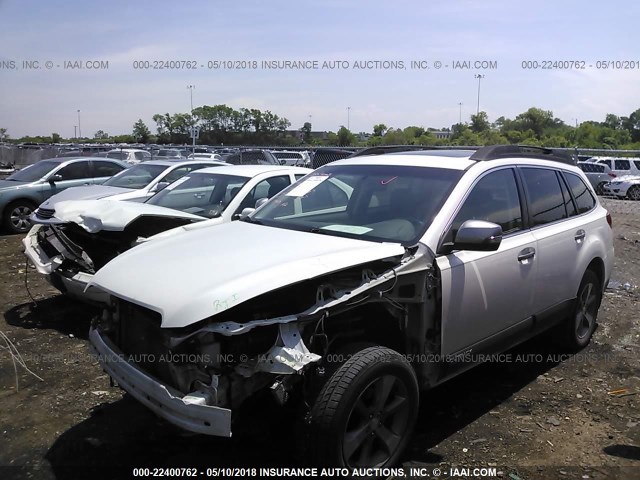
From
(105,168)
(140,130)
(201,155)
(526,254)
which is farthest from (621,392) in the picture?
(140,130)

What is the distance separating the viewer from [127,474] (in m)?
3.17

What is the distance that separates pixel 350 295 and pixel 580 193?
11.0 ft

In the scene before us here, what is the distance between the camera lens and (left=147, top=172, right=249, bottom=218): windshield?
22.3 ft

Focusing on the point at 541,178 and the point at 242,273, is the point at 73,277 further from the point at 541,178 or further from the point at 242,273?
the point at 541,178

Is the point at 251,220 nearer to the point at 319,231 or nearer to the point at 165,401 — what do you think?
the point at 319,231

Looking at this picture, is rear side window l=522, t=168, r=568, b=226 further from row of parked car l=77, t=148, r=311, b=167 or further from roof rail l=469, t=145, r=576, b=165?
row of parked car l=77, t=148, r=311, b=167

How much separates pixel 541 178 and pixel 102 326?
3679mm

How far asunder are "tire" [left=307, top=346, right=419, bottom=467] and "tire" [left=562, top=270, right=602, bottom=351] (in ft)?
8.06

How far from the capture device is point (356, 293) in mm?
2982

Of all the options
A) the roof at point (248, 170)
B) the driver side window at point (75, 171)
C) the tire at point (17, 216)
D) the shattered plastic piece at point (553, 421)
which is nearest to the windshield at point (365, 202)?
the shattered plastic piece at point (553, 421)

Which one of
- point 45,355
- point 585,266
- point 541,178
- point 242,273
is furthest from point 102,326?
point 585,266

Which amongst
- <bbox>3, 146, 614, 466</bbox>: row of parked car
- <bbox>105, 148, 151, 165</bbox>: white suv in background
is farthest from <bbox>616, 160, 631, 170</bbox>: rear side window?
<bbox>3, 146, 614, 466</bbox>: row of parked car

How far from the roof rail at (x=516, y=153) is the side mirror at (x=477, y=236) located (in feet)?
2.87

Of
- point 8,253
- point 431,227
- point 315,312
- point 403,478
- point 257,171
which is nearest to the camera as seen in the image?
point 315,312
